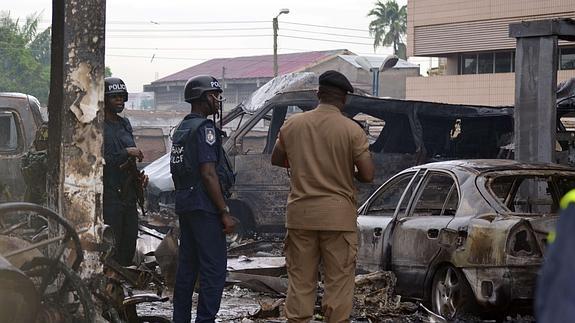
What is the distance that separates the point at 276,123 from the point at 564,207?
1266 cm

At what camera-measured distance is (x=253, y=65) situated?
6325cm

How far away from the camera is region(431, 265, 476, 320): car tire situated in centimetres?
724

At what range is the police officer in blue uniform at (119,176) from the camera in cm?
738

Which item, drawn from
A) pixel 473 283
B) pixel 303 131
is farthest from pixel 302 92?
pixel 303 131

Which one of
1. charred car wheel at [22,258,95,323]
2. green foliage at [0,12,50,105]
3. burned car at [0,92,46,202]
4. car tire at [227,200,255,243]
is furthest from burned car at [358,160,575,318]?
green foliage at [0,12,50,105]

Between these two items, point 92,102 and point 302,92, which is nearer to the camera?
point 92,102

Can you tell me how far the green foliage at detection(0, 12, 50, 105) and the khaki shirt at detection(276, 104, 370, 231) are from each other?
3853 centimetres

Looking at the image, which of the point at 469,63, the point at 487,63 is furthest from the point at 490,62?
the point at 469,63

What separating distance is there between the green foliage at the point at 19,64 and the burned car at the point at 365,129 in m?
30.5

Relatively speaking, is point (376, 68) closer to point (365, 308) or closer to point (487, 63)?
point (487, 63)

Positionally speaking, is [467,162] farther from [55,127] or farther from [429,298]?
[55,127]

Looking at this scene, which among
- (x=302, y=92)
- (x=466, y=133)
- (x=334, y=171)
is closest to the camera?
(x=334, y=171)

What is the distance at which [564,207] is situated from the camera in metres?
1.91

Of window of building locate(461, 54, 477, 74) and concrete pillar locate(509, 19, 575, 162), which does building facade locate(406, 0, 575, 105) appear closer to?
window of building locate(461, 54, 477, 74)
